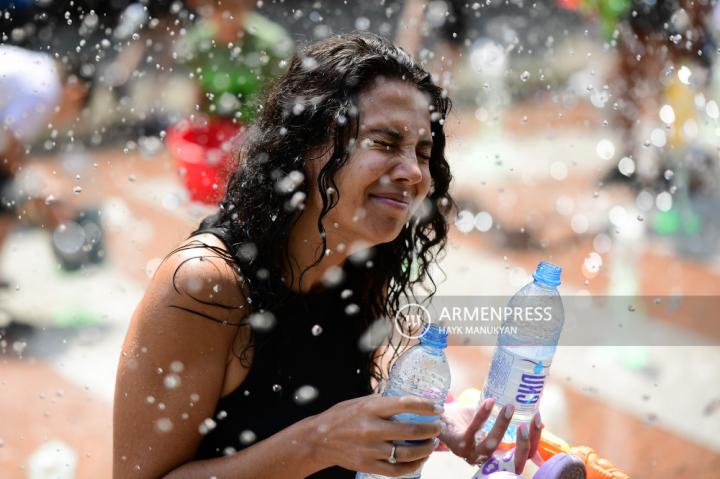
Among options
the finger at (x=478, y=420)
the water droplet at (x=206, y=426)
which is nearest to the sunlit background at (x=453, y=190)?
the finger at (x=478, y=420)

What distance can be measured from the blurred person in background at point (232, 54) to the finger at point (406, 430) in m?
3.26

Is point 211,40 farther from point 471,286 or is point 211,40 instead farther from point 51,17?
point 51,17

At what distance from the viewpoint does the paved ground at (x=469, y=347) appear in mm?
3887

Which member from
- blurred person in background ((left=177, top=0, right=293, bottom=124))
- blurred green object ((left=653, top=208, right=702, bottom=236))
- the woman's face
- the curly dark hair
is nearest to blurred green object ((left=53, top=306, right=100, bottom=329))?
blurred person in background ((left=177, top=0, right=293, bottom=124))

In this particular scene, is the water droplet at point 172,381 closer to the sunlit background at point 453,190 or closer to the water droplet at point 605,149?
the sunlit background at point 453,190

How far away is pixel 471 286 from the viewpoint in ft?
17.8

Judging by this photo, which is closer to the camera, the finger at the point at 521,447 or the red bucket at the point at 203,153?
the finger at the point at 521,447

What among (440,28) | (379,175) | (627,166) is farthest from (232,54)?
(627,166)

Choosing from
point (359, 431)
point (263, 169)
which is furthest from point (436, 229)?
point (359, 431)

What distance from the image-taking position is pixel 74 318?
4832 millimetres

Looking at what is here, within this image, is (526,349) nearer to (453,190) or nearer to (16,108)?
(16,108)

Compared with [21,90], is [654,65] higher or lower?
higher

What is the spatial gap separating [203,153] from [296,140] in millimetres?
3151

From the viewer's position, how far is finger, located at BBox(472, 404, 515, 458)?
2070 millimetres
